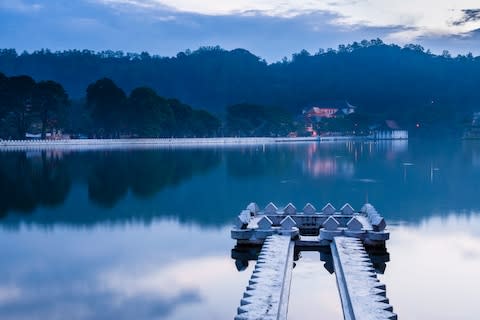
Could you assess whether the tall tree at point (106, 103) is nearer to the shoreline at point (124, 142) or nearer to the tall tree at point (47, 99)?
the shoreline at point (124, 142)

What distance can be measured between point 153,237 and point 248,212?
247 cm

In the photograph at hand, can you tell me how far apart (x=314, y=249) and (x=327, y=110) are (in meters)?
149

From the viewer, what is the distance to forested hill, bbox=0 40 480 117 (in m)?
164

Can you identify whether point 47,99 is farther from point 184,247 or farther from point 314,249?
point 314,249

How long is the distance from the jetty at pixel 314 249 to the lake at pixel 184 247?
13.2 inches

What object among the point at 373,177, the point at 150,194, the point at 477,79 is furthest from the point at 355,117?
the point at 150,194

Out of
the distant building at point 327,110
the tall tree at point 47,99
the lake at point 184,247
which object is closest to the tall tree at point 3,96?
the tall tree at point 47,99

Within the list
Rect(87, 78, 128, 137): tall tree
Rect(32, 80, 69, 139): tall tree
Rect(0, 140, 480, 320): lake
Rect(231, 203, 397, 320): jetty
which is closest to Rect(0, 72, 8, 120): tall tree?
Rect(32, 80, 69, 139): tall tree

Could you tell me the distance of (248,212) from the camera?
1528 cm

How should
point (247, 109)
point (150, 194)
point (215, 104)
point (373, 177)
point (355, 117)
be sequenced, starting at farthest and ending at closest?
point (215, 104) < point (355, 117) < point (247, 109) < point (373, 177) < point (150, 194)

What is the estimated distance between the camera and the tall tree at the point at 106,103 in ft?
276

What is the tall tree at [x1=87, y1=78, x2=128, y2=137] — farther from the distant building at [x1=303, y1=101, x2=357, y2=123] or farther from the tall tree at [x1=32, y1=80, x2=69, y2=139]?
the distant building at [x1=303, y1=101, x2=357, y2=123]

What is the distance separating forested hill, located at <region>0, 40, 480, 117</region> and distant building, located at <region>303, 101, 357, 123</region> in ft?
14.5

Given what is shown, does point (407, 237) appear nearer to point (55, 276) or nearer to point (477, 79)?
point (55, 276)
